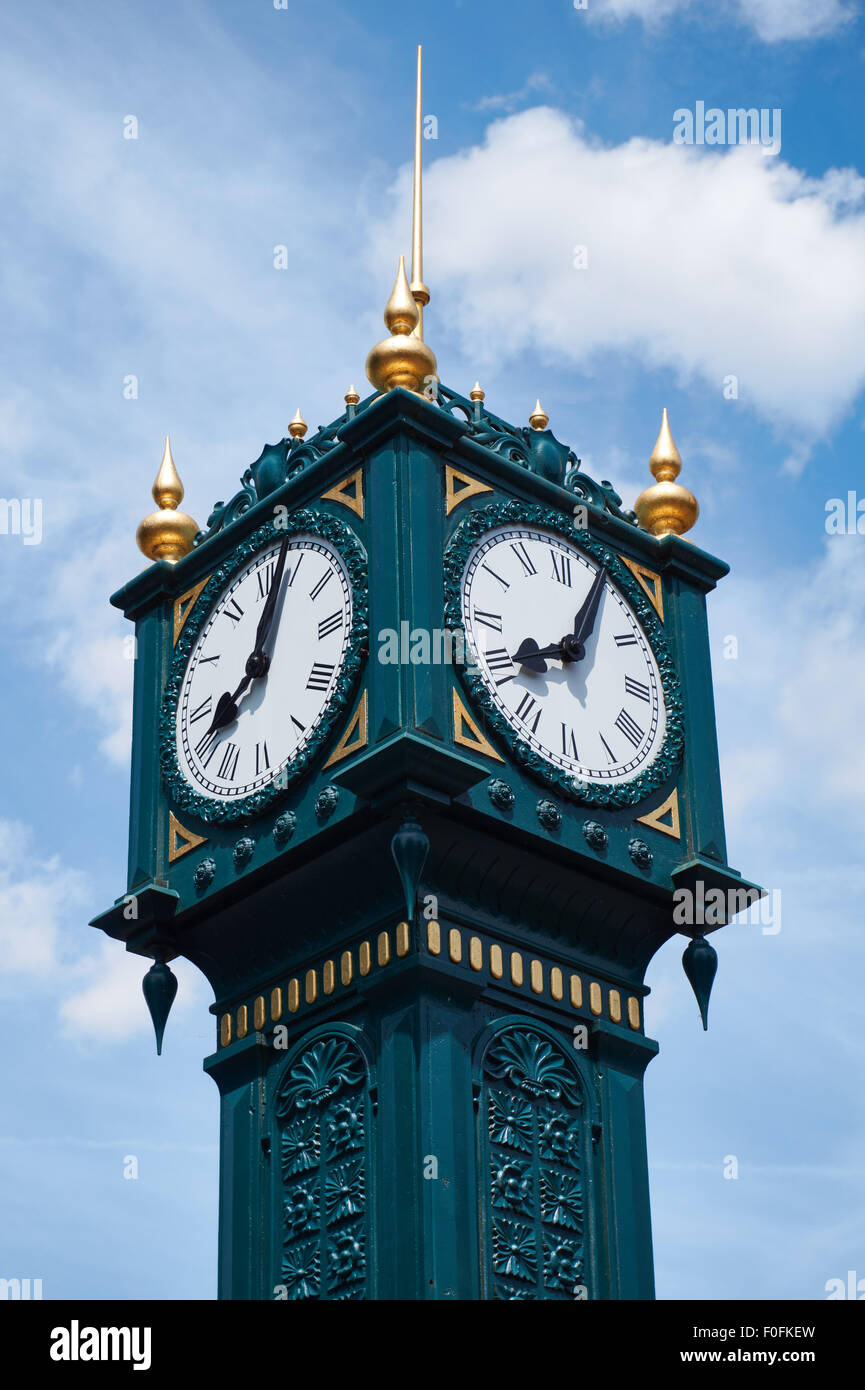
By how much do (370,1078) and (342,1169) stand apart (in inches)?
26.3

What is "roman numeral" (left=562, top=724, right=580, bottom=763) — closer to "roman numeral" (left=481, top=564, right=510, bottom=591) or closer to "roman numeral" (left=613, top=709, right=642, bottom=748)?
"roman numeral" (left=613, top=709, right=642, bottom=748)

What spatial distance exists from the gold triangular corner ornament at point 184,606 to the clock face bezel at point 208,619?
0.10 metres

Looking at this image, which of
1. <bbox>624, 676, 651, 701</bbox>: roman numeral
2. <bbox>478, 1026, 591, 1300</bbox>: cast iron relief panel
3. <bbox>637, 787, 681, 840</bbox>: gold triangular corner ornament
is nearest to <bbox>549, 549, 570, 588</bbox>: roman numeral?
<bbox>624, 676, 651, 701</bbox>: roman numeral

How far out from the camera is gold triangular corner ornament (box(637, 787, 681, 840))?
21.6 metres

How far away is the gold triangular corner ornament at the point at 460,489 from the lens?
21.3m

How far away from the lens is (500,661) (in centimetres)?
2103

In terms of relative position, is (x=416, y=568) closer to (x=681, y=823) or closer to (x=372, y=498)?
(x=372, y=498)

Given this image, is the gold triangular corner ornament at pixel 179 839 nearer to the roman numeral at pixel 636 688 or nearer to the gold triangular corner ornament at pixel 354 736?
the gold triangular corner ornament at pixel 354 736

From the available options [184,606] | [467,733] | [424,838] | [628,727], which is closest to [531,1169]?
[424,838]

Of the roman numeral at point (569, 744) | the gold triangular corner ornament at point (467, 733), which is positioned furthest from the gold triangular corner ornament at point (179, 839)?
the roman numeral at point (569, 744)

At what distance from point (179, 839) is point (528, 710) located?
117 inches

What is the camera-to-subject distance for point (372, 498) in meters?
21.1

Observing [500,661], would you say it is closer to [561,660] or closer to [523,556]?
[561,660]
